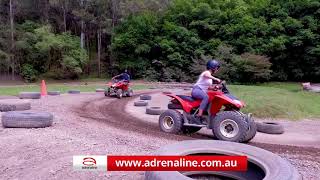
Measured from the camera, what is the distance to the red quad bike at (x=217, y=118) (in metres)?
8.36

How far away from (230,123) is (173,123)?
160 centimetres

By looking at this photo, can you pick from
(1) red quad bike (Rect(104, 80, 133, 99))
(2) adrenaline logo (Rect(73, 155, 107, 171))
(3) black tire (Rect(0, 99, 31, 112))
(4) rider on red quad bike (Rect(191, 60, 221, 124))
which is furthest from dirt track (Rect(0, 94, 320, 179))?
(1) red quad bike (Rect(104, 80, 133, 99))

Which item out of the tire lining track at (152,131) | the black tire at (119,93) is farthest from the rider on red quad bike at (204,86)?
the black tire at (119,93)

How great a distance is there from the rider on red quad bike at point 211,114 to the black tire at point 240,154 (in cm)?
270

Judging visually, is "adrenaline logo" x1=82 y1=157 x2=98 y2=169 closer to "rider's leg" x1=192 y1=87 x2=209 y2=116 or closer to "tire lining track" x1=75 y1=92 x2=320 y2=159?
"tire lining track" x1=75 y1=92 x2=320 y2=159

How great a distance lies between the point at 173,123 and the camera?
9.52 meters

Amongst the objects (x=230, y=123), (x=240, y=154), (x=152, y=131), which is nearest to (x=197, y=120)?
(x=230, y=123)

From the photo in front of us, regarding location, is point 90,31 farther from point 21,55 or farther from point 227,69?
point 227,69

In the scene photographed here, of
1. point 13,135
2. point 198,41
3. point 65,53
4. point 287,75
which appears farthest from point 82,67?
point 13,135

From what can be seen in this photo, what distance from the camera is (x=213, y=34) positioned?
45688mm

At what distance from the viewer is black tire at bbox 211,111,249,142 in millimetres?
8250

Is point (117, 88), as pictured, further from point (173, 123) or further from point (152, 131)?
point (173, 123)

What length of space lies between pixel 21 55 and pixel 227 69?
22.7 m

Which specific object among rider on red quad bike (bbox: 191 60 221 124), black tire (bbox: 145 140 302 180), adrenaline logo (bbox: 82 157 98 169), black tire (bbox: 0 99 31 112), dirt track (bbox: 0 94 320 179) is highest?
rider on red quad bike (bbox: 191 60 221 124)
